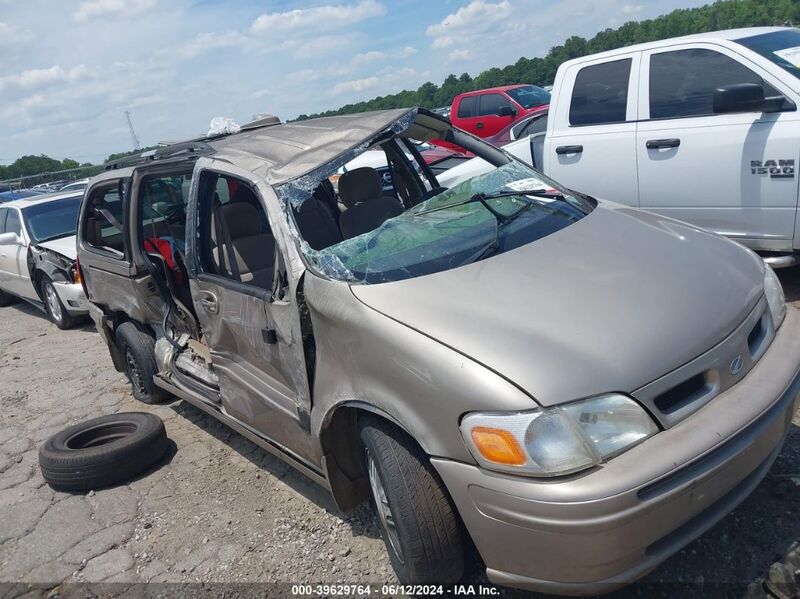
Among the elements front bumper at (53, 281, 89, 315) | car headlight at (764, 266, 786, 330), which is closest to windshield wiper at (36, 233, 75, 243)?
front bumper at (53, 281, 89, 315)

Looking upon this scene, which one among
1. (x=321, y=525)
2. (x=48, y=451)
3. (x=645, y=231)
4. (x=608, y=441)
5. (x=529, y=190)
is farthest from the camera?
(x=48, y=451)

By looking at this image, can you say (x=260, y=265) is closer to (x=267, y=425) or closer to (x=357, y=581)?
(x=267, y=425)

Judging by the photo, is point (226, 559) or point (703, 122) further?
point (703, 122)

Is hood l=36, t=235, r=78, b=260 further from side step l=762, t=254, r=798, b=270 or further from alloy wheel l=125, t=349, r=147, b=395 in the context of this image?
side step l=762, t=254, r=798, b=270

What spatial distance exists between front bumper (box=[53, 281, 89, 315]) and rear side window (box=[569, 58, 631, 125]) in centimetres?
571

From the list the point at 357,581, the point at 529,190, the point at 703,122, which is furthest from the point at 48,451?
the point at 703,122

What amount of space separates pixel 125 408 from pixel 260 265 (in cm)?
244

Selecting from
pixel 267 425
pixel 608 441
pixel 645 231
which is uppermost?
pixel 645 231

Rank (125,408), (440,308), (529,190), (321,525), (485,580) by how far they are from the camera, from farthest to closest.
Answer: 1. (125,408)
2. (529,190)
3. (321,525)
4. (485,580)
5. (440,308)

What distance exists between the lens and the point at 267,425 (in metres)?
3.34

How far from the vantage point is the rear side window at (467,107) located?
17016 millimetres

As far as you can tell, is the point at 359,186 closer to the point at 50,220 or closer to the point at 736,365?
the point at 736,365

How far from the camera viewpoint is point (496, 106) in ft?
53.5

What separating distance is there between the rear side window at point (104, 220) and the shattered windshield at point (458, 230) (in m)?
2.92
